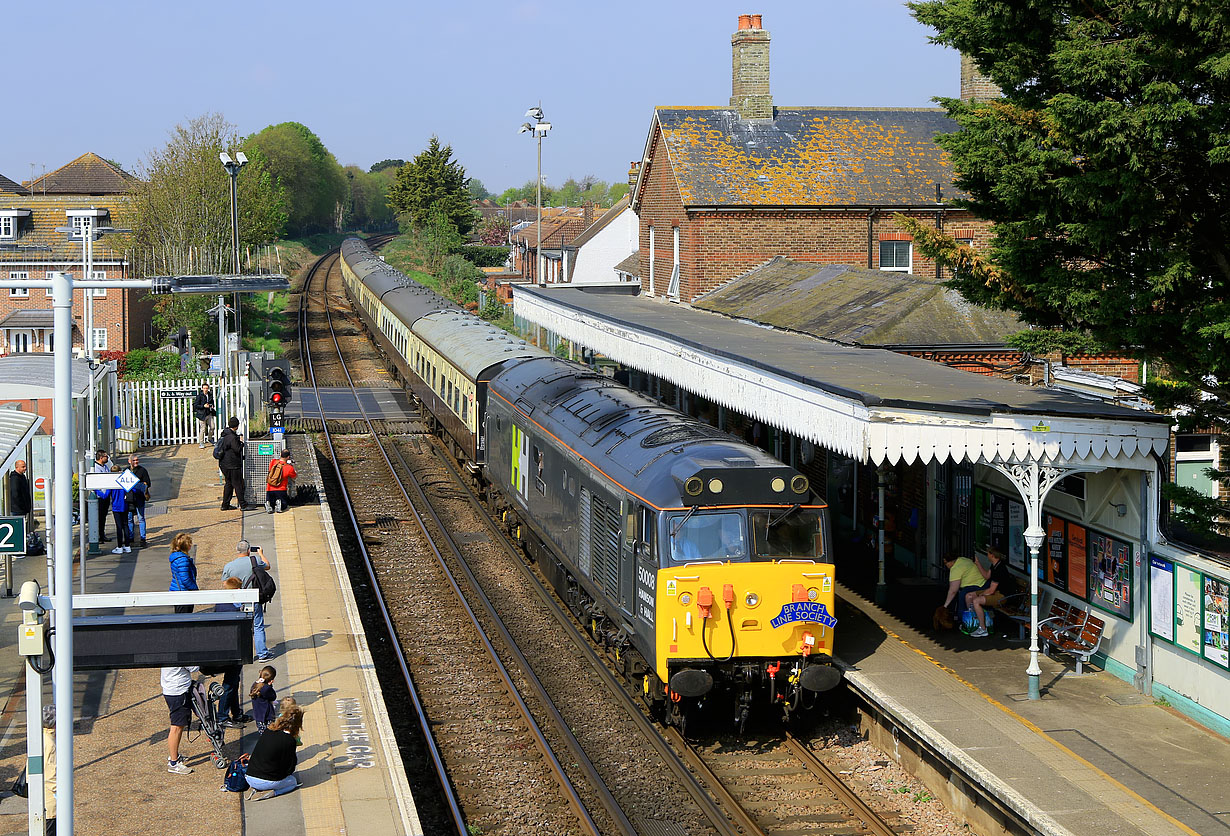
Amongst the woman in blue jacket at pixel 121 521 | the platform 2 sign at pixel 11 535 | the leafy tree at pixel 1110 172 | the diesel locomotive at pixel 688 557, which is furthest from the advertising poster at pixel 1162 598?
the woman in blue jacket at pixel 121 521

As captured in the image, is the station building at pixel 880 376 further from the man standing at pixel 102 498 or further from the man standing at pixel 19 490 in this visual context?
the man standing at pixel 19 490

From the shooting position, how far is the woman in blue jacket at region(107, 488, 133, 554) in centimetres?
1922

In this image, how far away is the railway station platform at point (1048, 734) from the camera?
9664mm

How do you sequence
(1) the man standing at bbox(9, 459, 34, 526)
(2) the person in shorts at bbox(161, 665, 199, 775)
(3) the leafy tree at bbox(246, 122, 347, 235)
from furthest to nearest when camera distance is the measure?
(3) the leafy tree at bbox(246, 122, 347, 235) < (1) the man standing at bbox(9, 459, 34, 526) < (2) the person in shorts at bbox(161, 665, 199, 775)

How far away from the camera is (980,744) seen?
11.0 meters

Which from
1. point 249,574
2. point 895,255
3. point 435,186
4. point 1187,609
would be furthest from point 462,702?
point 435,186

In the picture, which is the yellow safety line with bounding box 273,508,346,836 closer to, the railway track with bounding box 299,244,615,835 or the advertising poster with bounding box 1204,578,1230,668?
the railway track with bounding box 299,244,615,835

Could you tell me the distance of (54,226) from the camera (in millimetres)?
47469

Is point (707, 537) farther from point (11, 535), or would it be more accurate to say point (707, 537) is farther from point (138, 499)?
point (138, 499)

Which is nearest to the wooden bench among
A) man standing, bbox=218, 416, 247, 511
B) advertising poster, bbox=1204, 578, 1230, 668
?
advertising poster, bbox=1204, 578, 1230, 668

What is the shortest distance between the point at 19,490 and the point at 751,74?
65.6ft

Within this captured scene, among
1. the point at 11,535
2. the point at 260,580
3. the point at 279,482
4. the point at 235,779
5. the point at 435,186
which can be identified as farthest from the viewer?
the point at 435,186

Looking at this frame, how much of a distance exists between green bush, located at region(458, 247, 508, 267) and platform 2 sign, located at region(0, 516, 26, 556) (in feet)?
253

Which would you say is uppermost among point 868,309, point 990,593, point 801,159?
point 801,159
